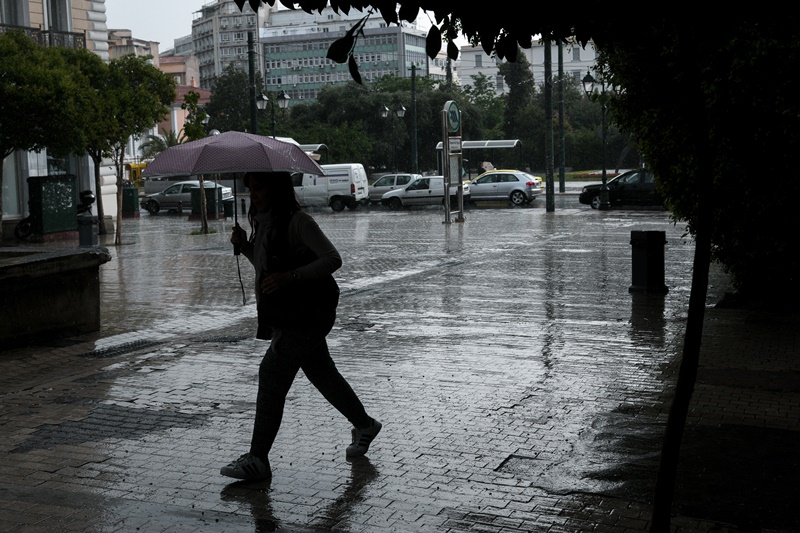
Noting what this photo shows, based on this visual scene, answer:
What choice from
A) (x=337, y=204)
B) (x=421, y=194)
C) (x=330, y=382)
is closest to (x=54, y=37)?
(x=337, y=204)

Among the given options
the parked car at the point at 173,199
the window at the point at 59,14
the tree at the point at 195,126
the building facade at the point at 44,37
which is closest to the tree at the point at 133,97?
the tree at the point at 195,126

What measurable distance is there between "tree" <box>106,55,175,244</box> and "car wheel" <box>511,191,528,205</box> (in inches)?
628

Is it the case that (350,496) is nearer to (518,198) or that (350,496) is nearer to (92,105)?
(92,105)

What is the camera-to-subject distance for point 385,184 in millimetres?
42375

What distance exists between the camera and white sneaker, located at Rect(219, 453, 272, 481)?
546 cm

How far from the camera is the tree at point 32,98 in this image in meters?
22.3

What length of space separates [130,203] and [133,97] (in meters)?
15.6

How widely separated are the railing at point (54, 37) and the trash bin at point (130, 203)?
11.8 m

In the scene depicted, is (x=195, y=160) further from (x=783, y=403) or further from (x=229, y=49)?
(x=229, y=49)

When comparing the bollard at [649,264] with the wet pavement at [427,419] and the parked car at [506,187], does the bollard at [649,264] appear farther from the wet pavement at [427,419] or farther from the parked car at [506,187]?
the parked car at [506,187]

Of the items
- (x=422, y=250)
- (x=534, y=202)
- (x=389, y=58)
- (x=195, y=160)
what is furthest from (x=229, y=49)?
(x=195, y=160)

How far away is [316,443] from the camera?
20.6 ft

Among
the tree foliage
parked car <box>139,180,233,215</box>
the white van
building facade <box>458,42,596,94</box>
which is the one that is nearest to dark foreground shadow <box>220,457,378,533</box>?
the tree foliage

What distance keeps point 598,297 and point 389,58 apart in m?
138
